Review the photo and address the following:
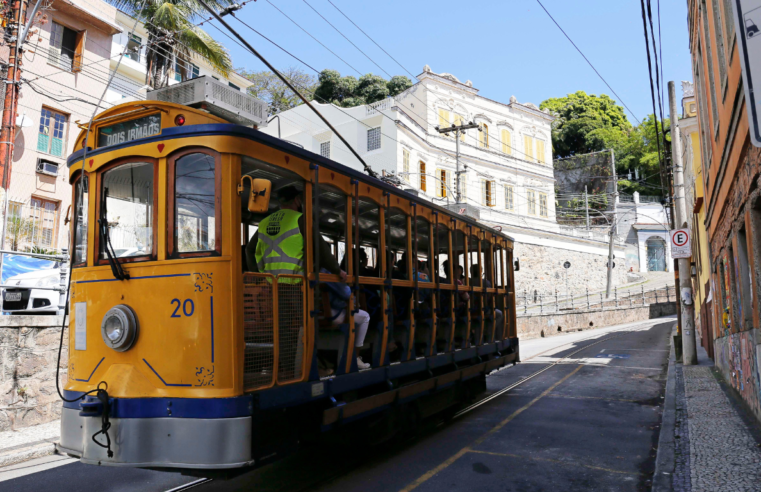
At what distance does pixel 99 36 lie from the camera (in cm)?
2141

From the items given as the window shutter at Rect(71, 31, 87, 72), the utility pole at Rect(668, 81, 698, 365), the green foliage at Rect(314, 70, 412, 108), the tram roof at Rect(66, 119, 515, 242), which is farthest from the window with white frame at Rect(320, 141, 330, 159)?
the tram roof at Rect(66, 119, 515, 242)

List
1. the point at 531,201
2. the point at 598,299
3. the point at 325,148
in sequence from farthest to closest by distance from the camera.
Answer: the point at 531,201
the point at 598,299
the point at 325,148

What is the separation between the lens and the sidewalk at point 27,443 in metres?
7.10

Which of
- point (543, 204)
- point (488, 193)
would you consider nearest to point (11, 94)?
point (488, 193)

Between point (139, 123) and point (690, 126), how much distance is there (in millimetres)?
21096

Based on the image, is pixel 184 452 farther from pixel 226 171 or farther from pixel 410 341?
pixel 410 341

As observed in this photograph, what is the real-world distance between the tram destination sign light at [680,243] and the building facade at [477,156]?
1937 centimetres

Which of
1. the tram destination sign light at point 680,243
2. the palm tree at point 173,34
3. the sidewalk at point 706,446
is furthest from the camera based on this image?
the palm tree at point 173,34

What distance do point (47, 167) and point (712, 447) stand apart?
19843mm

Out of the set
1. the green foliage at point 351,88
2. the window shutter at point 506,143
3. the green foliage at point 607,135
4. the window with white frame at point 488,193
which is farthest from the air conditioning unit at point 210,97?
the green foliage at point 607,135

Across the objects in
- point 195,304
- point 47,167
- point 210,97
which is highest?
point 47,167

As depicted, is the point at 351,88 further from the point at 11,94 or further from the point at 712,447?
the point at 712,447

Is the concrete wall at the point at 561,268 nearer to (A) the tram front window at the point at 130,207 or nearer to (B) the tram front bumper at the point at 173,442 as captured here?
(A) the tram front window at the point at 130,207

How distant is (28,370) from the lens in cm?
855
